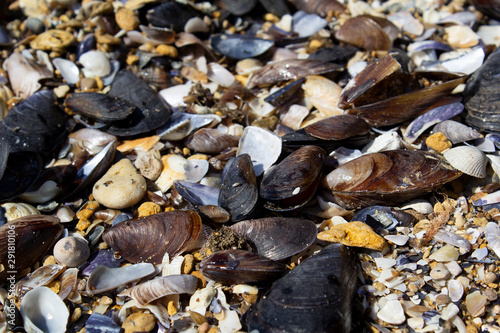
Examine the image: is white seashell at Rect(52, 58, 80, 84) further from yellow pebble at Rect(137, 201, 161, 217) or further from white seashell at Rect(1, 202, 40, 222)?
yellow pebble at Rect(137, 201, 161, 217)

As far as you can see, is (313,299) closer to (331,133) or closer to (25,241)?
(331,133)

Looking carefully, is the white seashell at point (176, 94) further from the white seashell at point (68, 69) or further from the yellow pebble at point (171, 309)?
the yellow pebble at point (171, 309)

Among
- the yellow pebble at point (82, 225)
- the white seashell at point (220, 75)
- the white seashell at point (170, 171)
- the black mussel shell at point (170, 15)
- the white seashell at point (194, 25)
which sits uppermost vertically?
the black mussel shell at point (170, 15)

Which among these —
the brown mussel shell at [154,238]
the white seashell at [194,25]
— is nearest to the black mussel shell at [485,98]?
the brown mussel shell at [154,238]

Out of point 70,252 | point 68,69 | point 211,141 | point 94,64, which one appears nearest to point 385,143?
point 211,141

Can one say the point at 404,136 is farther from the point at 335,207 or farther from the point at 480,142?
the point at 335,207

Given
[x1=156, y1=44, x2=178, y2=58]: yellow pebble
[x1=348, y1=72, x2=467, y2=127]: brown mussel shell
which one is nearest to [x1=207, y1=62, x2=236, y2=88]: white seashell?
[x1=156, y1=44, x2=178, y2=58]: yellow pebble

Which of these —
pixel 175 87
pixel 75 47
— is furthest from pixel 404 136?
pixel 75 47
